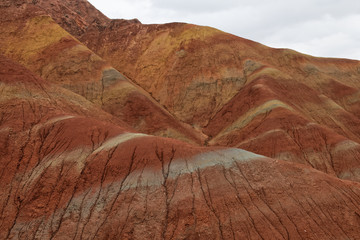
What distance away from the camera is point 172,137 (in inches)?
1770

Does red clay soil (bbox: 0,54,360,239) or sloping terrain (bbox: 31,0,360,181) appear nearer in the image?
red clay soil (bbox: 0,54,360,239)

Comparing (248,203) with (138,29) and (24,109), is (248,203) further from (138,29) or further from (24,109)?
(138,29)

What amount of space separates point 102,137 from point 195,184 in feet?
33.4

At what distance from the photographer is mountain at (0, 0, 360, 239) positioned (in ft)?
66.7

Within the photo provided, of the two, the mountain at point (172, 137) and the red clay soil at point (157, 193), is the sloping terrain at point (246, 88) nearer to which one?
the mountain at point (172, 137)

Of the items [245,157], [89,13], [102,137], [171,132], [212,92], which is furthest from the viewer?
[89,13]

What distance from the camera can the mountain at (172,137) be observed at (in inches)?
801

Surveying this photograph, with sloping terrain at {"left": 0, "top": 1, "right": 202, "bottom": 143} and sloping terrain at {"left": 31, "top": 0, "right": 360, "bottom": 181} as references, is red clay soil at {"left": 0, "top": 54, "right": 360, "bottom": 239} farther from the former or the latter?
sloping terrain at {"left": 0, "top": 1, "right": 202, "bottom": 143}

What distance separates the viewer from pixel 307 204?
20.5 m

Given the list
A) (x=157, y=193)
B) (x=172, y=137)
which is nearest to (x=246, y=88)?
(x=172, y=137)

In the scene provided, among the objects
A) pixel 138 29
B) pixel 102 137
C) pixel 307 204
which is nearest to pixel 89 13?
pixel 138 29

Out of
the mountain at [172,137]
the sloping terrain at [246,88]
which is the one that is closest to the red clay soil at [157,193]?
the mountain at [172,137]

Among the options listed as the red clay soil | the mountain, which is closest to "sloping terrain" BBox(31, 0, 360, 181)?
the mountain

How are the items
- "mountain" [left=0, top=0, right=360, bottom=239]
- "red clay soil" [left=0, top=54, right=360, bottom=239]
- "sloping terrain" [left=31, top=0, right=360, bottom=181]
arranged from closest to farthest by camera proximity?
"red clay soil" [left=0, top=54, right=360, bottom=239]
"mountain" [left=0, top=0, right=360, bottom=239]
"sloping terrain" [left=31, top=0, right=360, bottom=181]
